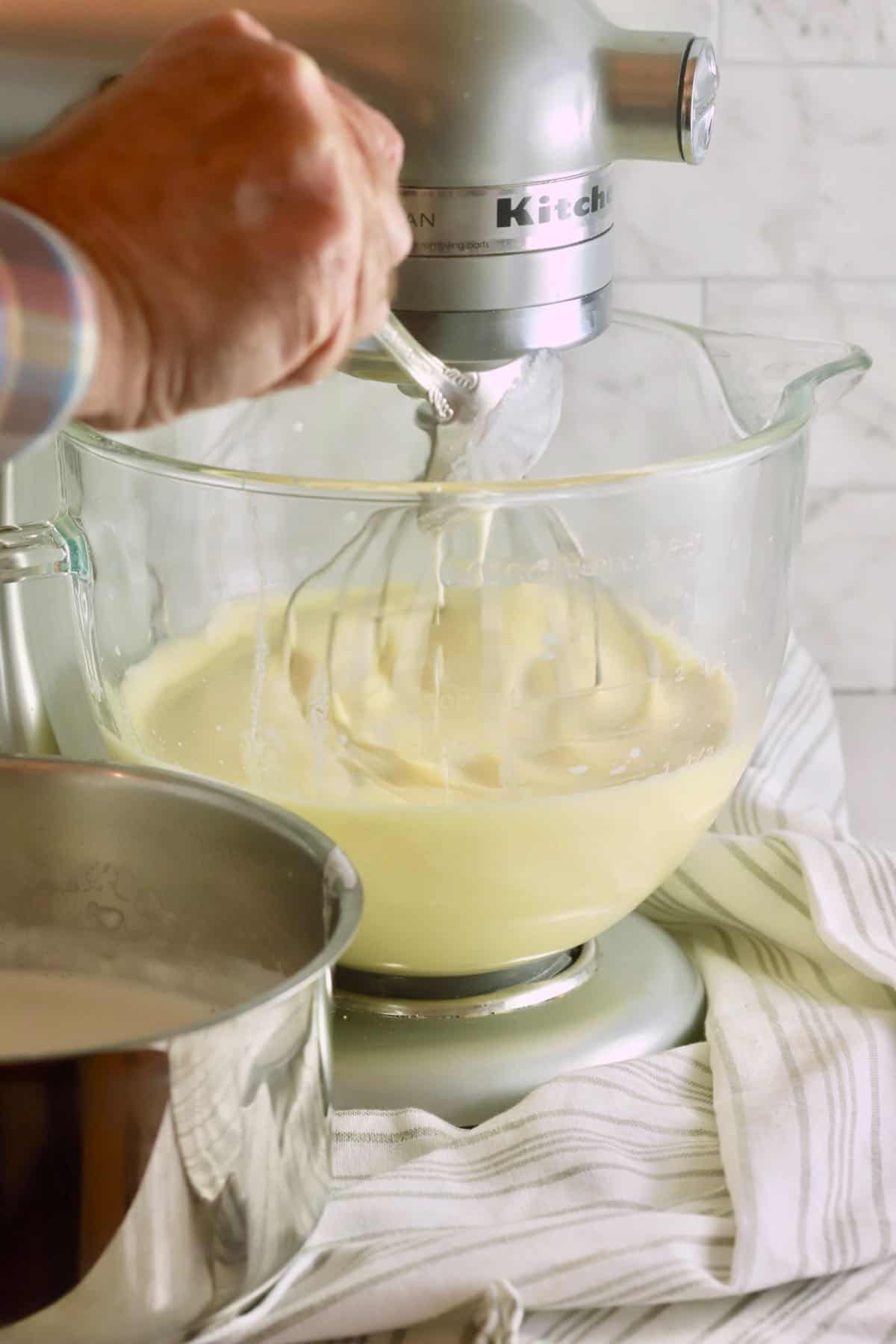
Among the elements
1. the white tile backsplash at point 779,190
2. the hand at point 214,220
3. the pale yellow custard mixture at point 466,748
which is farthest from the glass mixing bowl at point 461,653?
the white tile backsplash at point 779,190

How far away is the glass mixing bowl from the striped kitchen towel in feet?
0.20

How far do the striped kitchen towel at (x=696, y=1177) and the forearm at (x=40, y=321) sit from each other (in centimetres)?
25

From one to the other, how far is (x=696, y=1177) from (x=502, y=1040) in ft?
0.28

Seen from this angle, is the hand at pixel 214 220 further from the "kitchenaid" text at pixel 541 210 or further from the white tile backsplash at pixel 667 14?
the white tile backsplash at pixel 667 14

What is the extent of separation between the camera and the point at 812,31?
905 mm

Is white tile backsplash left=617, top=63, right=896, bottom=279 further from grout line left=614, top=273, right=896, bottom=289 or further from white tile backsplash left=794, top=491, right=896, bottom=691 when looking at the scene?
white tile backsplash left=794, top=491, right=896, bottom=691

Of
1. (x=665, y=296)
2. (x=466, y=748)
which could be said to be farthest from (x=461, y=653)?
(x=665, y=296)

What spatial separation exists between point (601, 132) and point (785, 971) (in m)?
0.30

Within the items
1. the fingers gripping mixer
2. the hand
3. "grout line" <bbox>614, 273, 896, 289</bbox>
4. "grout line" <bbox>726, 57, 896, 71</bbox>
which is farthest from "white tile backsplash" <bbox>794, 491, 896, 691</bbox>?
the hand

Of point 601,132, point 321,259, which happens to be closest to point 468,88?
point 601,132

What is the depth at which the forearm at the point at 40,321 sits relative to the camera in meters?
0.31

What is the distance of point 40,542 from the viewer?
0.56 metres

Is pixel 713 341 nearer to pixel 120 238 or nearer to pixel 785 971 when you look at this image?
pixel 785 971

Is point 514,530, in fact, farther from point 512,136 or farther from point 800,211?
point 800,211
